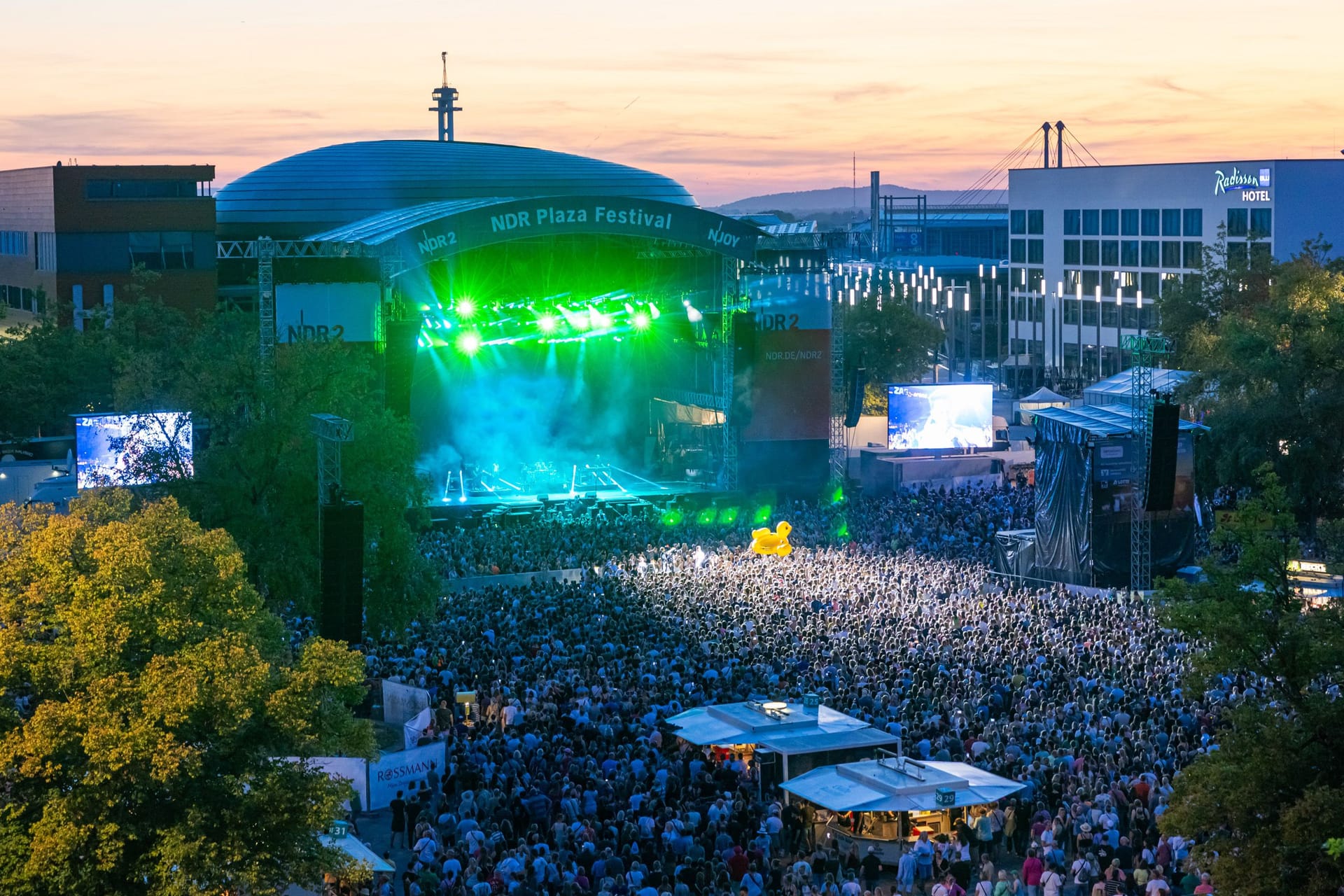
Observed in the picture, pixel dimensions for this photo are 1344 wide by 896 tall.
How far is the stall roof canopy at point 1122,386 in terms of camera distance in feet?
149

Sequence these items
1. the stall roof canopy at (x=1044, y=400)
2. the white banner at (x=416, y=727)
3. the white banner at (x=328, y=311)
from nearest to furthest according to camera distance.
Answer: the white banner at (x=416, y=727) → the white banner at (x=328, y=311) → the stall roof canopy at (x=1044, y=400)

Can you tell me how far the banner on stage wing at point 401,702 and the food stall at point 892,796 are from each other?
5394 millimetres

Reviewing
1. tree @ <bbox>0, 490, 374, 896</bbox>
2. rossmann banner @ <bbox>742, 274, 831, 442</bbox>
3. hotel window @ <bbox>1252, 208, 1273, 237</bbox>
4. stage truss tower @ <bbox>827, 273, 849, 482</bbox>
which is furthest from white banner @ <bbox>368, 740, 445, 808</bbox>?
hotel window @ <bbox>1252, 208, 1273, 237</bbox>

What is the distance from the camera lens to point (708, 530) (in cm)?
3603

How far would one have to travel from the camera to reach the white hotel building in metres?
71.3

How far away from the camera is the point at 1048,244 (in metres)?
86.2

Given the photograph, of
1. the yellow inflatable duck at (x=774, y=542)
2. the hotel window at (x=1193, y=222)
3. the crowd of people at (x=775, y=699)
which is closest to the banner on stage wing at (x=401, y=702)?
the crowd of people at (x=775, y=699)

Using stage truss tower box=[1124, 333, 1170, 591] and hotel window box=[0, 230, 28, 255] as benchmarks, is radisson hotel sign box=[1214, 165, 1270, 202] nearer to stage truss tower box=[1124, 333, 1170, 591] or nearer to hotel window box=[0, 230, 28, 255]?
stage truss tower box=[1124, 333, 1170, 591]

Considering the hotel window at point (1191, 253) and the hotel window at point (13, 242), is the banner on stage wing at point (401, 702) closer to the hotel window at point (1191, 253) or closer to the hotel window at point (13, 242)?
the hotel window at point (13, 242)

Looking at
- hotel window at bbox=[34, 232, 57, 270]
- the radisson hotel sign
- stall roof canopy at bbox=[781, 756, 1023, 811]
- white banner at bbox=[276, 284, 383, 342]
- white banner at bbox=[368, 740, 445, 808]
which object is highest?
the radisson hotel sign

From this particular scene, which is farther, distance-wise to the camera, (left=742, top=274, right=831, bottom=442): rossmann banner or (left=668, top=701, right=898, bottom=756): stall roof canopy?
(left=742, top=274, right=831, bottom=442): rossmann banner

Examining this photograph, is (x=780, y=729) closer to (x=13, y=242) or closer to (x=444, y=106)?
(x=13, y=242)

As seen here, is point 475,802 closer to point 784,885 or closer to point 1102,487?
point 784,885

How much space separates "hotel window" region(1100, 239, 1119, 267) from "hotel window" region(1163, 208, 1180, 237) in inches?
141
